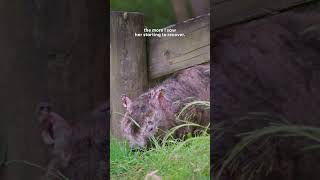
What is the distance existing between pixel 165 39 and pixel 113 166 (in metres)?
0.33

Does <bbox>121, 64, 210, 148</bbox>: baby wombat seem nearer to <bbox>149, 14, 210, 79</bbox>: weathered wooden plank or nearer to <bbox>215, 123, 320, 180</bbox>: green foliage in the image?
<bbox>149, 14, 210, 79</bbox>: weathered wooden plank

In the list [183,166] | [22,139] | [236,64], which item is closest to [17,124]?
[22,139]

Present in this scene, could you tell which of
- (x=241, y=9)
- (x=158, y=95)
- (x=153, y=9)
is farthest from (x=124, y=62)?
(x=241, y=9)

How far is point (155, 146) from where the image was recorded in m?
1.32

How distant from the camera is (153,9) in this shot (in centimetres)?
122

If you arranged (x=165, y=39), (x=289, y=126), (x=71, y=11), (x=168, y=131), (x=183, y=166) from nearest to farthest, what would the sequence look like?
(x=289, y=126), (x=71, y=11), (x=183, y=166), (x=165, y=39), (x=168, y=131)

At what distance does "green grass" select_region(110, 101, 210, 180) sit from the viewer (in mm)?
1071

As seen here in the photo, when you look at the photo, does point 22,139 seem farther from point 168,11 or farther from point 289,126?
point 289,126

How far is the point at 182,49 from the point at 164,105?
1.13 feet

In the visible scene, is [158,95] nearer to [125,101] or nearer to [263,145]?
[125,101]

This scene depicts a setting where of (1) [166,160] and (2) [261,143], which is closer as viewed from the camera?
(2) [261,143]

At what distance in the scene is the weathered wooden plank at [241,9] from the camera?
0.66m

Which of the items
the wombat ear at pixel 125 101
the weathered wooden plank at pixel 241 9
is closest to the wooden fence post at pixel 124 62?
the wombat ear at pixel 125 101

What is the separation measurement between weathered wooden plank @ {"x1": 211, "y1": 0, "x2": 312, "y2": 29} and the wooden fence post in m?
0.51
